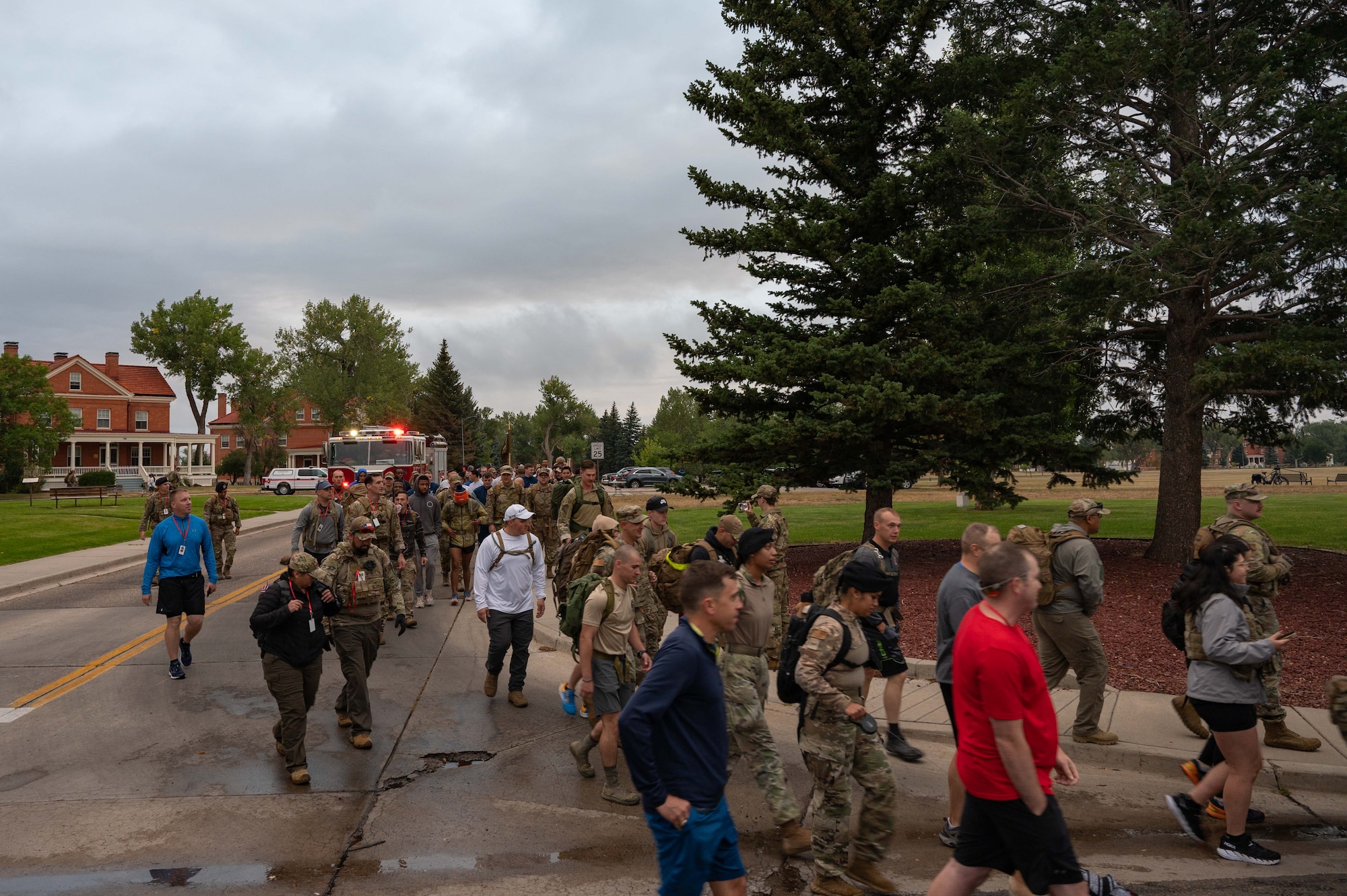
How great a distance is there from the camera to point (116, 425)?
2776 inches

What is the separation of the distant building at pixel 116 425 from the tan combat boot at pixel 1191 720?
230 feet

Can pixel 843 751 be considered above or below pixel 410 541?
below

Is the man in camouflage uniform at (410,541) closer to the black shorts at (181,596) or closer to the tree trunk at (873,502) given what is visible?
the black shorts at (181,596)

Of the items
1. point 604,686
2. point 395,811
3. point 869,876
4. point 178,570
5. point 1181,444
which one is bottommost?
point 395,811

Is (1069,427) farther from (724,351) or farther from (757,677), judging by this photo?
(757,677)

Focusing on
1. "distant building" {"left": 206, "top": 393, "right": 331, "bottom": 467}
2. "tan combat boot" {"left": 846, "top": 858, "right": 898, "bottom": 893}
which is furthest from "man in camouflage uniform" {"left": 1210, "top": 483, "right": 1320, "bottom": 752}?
"distant building" {"left": 206, "top": 393, "right": 331, "bottom": 467}

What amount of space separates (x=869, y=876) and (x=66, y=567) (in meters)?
18.1

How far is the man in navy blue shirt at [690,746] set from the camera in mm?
3184

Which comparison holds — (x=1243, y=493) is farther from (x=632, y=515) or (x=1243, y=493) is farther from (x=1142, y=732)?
(x=632, y=515)

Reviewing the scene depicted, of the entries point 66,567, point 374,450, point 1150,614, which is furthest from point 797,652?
point 374,450

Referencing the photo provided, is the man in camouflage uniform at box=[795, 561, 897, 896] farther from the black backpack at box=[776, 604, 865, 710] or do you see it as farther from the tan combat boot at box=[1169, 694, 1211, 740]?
the tan combat boot at box=[1169, 694, 1211, 740]

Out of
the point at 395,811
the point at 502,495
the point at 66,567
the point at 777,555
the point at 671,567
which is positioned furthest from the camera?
the point at 66,567

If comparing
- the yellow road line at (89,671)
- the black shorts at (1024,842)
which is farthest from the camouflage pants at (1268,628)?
the yellow road line at (89,671)

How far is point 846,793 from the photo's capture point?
450cm
